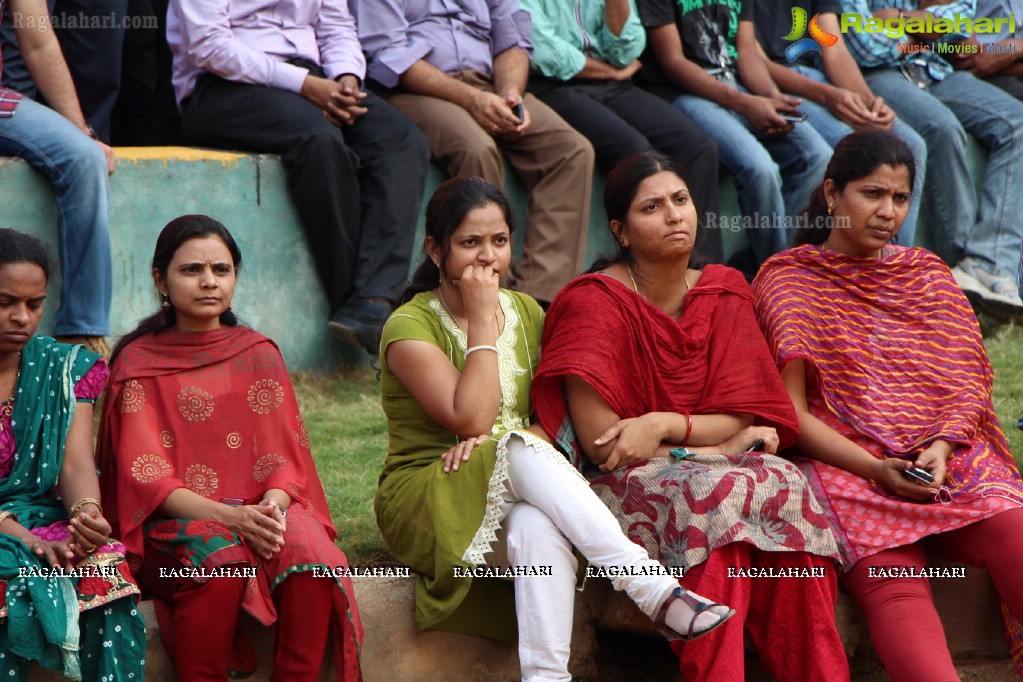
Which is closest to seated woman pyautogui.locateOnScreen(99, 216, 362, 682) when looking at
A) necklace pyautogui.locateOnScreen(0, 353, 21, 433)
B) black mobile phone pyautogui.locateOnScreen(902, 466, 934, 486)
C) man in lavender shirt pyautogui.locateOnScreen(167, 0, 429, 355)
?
necklace pyautogui.locateOnScreen(0, 353, 21, 433)

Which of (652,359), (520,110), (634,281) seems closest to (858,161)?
(634,281)

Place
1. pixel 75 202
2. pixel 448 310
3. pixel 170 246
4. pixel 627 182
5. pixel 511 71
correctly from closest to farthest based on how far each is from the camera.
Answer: pixel 170 246
pixel 448 310
pixel 627 182
pixel 75 202
pixel 511 71

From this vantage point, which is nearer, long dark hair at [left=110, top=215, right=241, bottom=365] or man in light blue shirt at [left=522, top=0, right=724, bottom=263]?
long dark hair at [left=110, top=215, right=241, bottom=365]

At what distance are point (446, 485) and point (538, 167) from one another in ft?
9.05

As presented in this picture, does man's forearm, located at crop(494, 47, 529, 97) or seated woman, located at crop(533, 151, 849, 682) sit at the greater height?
man's forearm, located at crop(494, 47, 529, 97)

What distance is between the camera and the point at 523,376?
147 inches

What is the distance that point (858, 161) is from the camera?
3.97 meters

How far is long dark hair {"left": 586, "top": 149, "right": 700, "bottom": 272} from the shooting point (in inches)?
151

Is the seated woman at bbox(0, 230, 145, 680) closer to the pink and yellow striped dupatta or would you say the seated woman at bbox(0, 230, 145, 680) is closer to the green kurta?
the green kurta

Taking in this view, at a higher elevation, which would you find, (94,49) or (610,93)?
(94,49)

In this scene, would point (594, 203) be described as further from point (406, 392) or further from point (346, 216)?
point (406, 392)

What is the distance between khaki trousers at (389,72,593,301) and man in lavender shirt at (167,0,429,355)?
176 millimetres

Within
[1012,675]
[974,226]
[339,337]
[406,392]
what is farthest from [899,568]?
[974,226]

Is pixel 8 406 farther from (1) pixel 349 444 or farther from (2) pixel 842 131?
(2) pixel 842 131
